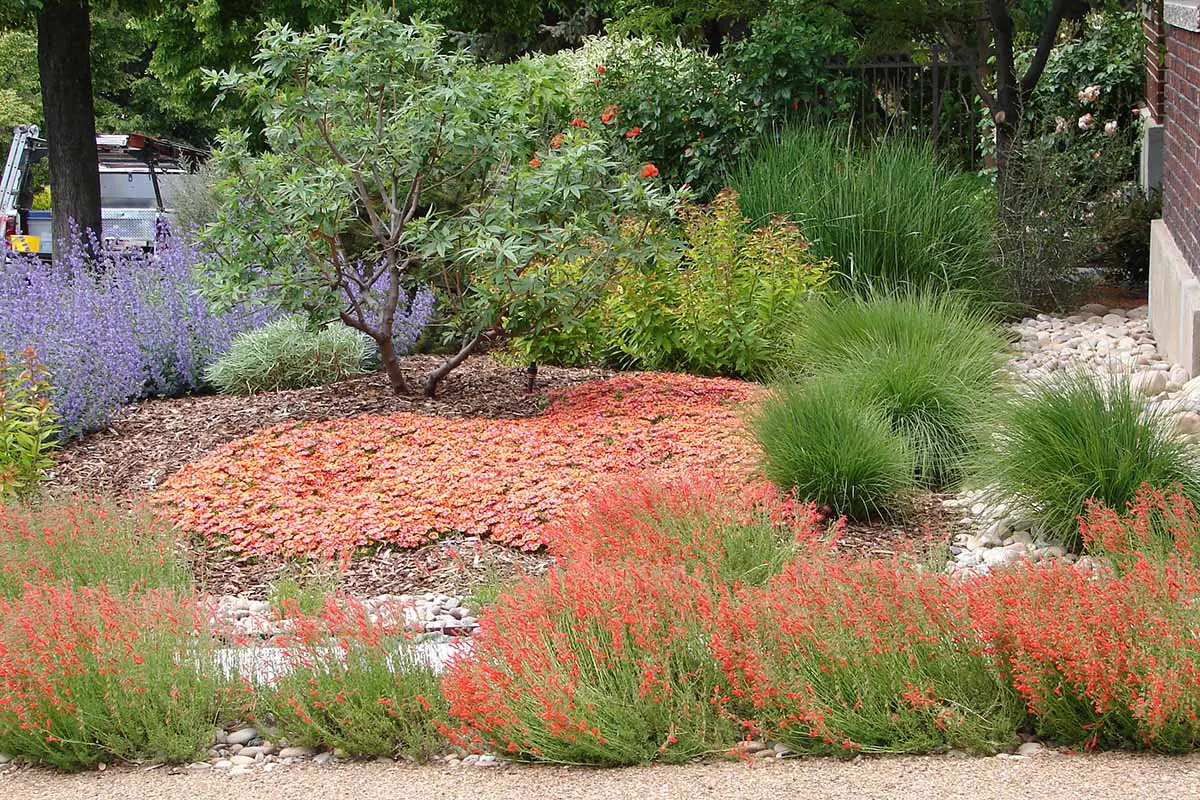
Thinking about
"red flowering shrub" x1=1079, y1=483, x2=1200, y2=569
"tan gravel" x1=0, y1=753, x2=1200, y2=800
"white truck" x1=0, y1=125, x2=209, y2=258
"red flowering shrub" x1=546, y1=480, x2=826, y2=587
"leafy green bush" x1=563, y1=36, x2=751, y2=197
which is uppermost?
"leafy green bush" x1=563, y1=36, x2=751, y2=197

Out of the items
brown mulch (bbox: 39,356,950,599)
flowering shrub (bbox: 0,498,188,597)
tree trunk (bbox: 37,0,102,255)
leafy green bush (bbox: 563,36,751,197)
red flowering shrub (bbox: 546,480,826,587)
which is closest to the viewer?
red flowering shrub (bbox: 546,480,826,587)

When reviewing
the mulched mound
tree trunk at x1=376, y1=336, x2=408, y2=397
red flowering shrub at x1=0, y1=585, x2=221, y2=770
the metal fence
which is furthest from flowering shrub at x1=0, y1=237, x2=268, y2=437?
the metal fence

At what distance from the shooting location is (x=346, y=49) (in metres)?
7.42

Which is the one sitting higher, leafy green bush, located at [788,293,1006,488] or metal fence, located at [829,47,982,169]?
metal fence, located at [829,47,982,169]

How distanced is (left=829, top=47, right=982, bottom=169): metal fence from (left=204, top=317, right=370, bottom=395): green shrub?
863 centimetres

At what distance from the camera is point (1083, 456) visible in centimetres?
505

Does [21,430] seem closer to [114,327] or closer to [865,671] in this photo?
[114,327]

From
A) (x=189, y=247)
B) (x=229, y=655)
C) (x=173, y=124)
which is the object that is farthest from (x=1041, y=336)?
(x=173, y=124)

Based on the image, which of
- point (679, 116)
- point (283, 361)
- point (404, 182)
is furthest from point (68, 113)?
point (404, 182)

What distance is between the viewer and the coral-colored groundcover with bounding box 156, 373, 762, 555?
559 centimetres

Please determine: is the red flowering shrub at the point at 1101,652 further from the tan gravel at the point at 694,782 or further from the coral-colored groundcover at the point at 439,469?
the coral-colored groundcover at the point at 439,469

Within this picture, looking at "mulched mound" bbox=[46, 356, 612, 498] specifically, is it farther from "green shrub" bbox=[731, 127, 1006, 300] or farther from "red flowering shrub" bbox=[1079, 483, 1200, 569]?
"red flowering shrub" bbox=[1079, 483, 1200, 569]

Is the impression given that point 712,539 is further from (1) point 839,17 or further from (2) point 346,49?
(1) point 839,17

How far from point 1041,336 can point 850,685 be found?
650 centimetres
